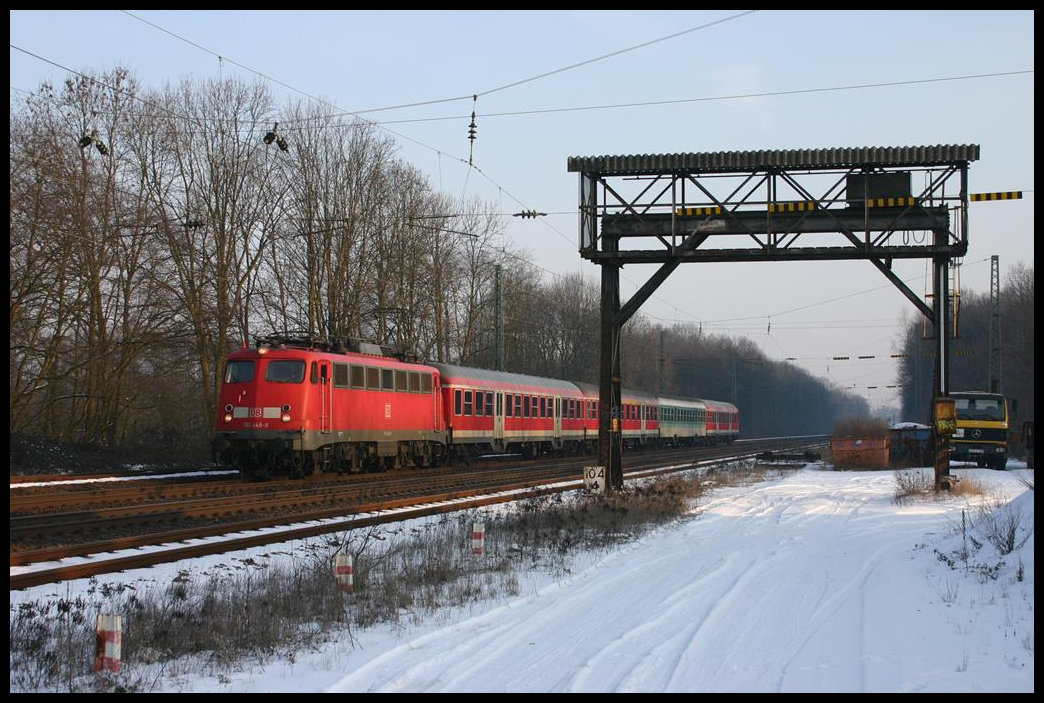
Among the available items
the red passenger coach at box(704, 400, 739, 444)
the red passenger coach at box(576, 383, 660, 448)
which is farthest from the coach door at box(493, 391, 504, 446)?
the red passenger coach at box(704, 400, 739, 444)

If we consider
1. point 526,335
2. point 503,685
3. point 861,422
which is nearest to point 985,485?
point 861,422

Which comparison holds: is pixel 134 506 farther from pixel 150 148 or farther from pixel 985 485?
pixel 150 148

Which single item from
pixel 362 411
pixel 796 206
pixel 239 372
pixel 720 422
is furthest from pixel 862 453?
pixel 720 422

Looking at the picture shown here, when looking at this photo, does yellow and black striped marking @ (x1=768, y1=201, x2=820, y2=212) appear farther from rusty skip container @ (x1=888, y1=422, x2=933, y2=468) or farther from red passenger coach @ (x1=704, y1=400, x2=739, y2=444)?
red passenger coach @ (x1=704, y1=400, x2=739, y2=444)

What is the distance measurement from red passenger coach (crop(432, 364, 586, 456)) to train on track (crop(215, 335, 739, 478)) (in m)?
0.04

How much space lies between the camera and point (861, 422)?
4219 cm

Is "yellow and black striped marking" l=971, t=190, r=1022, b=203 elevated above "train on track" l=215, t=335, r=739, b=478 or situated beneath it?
elevated above

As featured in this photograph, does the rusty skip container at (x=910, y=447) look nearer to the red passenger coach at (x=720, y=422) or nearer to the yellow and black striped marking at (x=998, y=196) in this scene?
the yellow and black striped marking at (x=998, y=196)

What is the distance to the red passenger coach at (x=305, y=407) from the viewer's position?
22938 millimetres

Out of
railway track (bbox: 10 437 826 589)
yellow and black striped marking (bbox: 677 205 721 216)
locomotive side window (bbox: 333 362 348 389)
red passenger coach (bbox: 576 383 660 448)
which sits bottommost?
railway track (bbox: 10 437 826 589)

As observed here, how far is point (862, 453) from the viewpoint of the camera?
35.6 meters

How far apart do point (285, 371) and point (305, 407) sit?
3.04 feet

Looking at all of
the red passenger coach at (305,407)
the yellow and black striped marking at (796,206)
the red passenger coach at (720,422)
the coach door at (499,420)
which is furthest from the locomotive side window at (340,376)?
the red passenger coach at (720,422)

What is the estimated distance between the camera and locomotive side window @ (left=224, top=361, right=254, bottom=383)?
2338 cm
